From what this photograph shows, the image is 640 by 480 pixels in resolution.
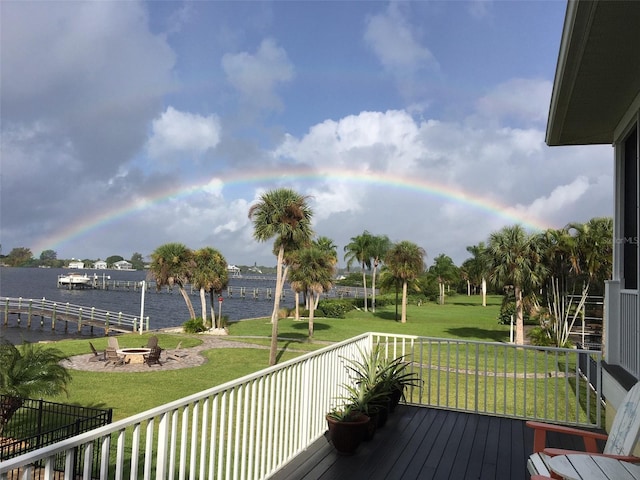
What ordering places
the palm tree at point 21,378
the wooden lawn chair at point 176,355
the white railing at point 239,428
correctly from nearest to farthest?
the white railing at point 239,428
the palm tree at point 21,378
the wooden lawn chair at point 176,355

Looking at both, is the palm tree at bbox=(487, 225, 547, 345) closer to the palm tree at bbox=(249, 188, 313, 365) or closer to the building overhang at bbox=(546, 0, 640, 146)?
the palm tree at bbox=(249, 188, 313, 365)

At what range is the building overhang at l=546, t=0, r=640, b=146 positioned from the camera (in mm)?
2568

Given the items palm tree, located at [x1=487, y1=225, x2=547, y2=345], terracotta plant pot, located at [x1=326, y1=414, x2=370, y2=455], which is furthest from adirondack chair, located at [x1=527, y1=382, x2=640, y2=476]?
palm tree, located at [x1=487, y1=225, x2=547, y2=345]

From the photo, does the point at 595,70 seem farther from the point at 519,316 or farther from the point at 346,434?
the point at 519,316

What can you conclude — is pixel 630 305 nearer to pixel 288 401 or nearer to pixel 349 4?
pixel 288 401

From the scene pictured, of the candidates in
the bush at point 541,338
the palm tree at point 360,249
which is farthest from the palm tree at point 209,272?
the bush at point 541,338

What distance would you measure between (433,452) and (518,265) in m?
15.5

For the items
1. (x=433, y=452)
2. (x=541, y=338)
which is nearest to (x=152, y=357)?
(x=433, y=452)

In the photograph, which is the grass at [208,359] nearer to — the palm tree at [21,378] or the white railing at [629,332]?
the palm tree at [21,378]

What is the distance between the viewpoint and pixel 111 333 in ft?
91.0

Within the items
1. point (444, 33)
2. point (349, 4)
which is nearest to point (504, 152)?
point (444, 33)

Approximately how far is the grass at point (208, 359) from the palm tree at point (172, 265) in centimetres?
414

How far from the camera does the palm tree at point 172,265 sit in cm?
2702

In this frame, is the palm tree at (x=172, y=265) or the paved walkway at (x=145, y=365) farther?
the palm tree at (x=172, y=265)
